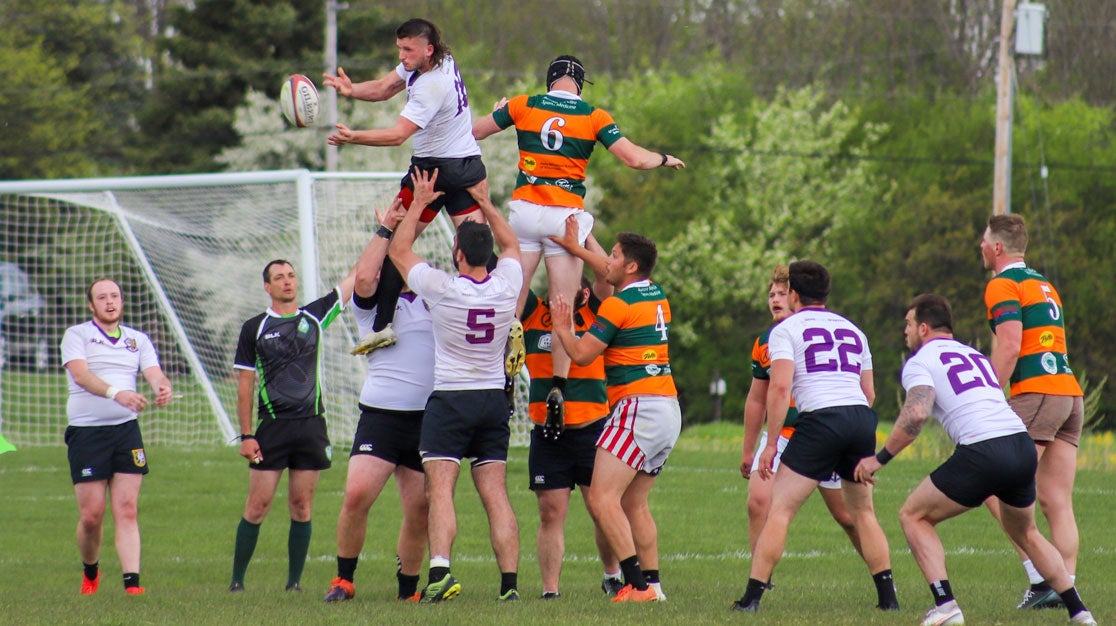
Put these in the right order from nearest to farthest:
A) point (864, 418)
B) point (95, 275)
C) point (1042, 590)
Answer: point (864, 418)
point (1042, 590)
point (95, 275)

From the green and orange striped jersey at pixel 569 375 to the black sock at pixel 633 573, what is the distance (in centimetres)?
104

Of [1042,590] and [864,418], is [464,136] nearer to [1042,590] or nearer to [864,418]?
[864,418]

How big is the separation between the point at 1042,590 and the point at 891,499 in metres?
6.33

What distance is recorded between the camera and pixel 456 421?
25.7 ft

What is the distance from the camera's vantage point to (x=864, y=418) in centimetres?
760

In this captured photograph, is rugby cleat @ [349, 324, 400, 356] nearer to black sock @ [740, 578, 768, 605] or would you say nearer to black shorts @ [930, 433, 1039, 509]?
black sock @ [740, 578, 768, 605]

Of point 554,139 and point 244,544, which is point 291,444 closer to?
point 244,544

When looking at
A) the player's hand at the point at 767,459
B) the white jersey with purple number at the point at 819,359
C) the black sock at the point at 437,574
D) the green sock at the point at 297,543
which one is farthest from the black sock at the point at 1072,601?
the green sock at the point at 297,543

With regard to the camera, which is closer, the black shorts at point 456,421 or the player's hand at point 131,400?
the black shorts at point 456,421

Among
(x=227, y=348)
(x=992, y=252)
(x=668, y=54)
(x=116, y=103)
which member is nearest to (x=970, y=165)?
(x=668, y=54)

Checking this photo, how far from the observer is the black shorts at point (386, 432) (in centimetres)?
830

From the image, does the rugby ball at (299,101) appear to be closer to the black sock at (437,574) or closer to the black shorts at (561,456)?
the black shorts at (561,456)

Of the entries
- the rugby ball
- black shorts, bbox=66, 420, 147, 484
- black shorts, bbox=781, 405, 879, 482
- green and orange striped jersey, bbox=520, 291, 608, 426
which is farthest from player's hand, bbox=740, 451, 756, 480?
black shorts, bbox=66, 420, 147, 484

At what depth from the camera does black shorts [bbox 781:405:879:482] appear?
7504 millimetres
